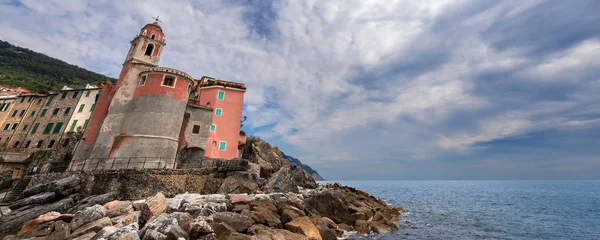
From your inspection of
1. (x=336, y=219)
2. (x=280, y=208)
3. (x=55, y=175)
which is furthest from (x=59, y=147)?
(x=336, y=219)

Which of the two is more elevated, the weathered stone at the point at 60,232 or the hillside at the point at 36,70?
the hillside at the point at 36,70

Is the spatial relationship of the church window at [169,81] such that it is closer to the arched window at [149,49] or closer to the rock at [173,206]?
the arched window at [149,49]

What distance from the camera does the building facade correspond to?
79.4 ft

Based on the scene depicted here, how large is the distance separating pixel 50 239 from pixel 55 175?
14.3m

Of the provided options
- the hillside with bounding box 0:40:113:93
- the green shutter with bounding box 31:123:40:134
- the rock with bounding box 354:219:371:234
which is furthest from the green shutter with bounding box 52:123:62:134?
the hillside with bounding box 0:40:113:93

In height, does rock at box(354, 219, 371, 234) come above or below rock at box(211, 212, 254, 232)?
below

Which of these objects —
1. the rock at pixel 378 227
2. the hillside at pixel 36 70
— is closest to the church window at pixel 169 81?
the rock at pixel 378 227

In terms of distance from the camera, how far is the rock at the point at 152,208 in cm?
1260

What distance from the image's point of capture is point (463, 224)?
2477 centimetres

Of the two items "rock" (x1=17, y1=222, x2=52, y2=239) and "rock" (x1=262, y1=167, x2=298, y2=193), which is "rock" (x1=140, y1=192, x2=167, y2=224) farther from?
"rock" (x1=262, y1=167, x2=298, y2=193)

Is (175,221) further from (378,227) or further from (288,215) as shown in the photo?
(378,227)

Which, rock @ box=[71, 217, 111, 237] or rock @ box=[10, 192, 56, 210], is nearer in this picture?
rock @ box=[71, 217, 111, 237]

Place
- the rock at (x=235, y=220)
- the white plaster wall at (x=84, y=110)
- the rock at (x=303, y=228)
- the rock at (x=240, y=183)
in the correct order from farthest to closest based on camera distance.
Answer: the white plaster wall at (x=84, y=110) → the rock at (x=240, y=183) → the rock at (x=303, y=228) → the rock at (x=235, y=220)

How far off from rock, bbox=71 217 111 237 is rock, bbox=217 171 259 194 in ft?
32.5
